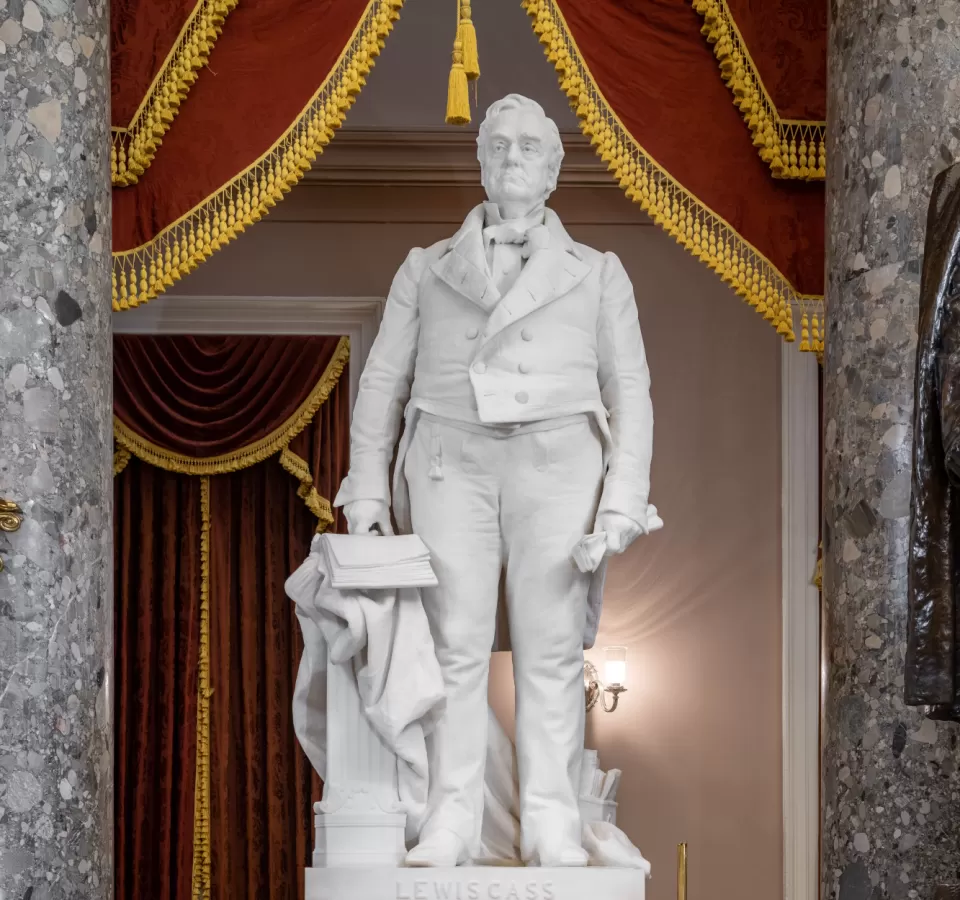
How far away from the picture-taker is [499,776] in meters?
4.84

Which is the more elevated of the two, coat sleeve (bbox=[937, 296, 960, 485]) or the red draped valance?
the red draped valance

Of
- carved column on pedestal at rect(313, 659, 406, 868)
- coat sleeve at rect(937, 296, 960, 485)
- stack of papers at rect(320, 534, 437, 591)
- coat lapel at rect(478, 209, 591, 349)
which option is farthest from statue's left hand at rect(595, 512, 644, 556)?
coat sleeve at rect(937, 296, 960, 485)

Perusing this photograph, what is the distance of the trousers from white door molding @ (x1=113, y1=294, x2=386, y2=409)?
10.5ft

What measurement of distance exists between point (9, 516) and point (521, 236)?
162 centimetres

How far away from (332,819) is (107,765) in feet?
3.07

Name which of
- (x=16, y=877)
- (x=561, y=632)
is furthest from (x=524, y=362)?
(x=16, y=877)

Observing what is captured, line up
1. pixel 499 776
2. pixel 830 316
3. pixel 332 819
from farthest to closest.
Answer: pixel 830 316 < pixel 499 776 < pixel 332 819

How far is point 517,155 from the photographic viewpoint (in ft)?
15.9

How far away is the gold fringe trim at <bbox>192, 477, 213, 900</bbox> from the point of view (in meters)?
7.69

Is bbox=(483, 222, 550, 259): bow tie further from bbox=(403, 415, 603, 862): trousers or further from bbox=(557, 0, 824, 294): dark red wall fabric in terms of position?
bbox=(557, 0, 824, 294): dark red wall fabric

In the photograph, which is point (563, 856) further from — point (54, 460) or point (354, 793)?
point (54, 460)

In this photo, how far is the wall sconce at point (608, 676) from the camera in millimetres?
7660

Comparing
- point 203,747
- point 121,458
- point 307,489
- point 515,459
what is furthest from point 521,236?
point 203,747

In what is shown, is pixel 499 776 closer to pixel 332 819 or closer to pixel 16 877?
pixel 332 819
